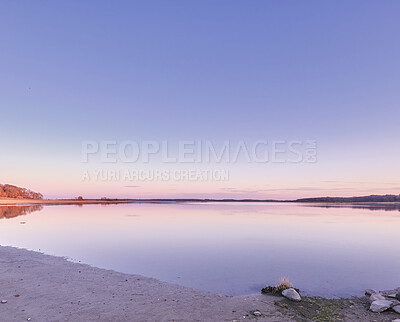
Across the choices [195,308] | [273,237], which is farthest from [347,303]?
[273,237]

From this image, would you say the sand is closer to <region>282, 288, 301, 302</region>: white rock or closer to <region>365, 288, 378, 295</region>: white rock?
<region>282, 288, 301, 302</region>: white rock

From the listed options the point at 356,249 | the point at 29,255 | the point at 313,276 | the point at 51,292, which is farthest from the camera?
the point at 356,249

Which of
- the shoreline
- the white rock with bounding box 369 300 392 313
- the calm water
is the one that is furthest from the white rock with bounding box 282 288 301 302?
the white rock with bounding box 369 300 392 313

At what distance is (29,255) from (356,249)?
23.7 metres

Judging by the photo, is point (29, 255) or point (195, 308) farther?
point (29, 255)

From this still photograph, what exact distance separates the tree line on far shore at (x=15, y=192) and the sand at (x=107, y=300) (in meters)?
139

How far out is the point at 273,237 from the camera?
26875 mm

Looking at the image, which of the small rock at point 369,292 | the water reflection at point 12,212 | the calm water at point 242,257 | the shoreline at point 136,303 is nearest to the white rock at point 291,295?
the shoreline at point 136,303

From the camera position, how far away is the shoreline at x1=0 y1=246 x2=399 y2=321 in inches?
317

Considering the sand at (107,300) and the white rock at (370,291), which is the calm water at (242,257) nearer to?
the white rock at (370,291)

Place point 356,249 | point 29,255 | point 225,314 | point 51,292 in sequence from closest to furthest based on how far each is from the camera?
point 225,314 → point 51,292 → point 29,255 → point 356,249

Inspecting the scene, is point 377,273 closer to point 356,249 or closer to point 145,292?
point 356,249

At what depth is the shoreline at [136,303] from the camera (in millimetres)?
8055

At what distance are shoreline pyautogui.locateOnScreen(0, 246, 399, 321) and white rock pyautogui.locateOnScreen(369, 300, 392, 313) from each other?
6.6 inches
